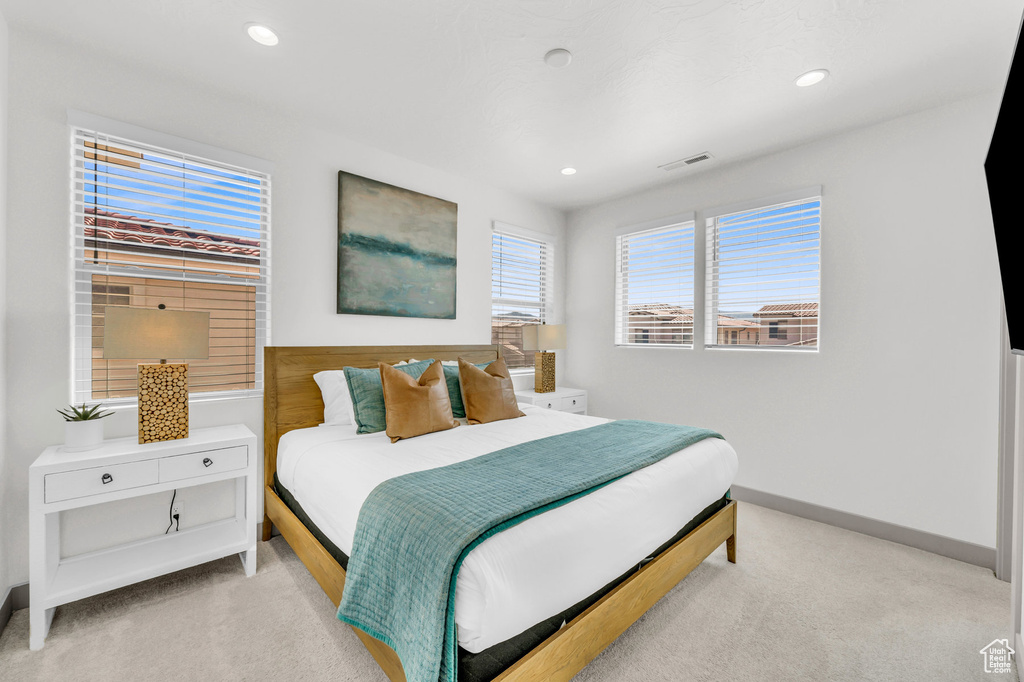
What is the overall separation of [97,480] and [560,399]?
3.21 meters

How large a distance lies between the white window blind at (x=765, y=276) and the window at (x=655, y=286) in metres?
0.22

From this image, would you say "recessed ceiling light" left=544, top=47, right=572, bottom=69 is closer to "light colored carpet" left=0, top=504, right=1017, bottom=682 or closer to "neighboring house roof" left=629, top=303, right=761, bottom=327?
"neighboring house roof" left=629, top=303, right=761, bottom=327

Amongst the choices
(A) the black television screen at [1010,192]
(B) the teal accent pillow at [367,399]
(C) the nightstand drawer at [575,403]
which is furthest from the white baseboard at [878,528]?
(B) the teal accent pillow at [367,399]

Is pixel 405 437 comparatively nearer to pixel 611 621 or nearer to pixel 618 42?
pixel 611 621

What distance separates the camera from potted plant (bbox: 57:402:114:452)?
6.40 feet

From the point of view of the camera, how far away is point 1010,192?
128 cm

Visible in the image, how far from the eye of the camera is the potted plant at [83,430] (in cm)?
195

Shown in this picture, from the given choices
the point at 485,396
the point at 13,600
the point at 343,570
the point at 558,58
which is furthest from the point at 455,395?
the point at 13,600

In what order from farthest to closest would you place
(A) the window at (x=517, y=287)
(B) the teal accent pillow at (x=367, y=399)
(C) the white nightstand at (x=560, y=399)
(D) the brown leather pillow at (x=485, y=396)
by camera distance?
(A) the window at (x=517, y=287)
(C) the white nightstand at (x=560, y=399)
(D) the brown leather pillow at (x=485, y=396)
(B) the teal accent pillow at (x=367, y=399)

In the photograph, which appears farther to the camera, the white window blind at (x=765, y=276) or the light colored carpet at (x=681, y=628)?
the white window blind at (x=765, y=276)

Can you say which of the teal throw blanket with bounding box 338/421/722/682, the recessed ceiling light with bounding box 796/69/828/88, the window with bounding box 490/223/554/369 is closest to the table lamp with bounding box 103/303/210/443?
the teal throw blanket with bounding box 338/421/722/682

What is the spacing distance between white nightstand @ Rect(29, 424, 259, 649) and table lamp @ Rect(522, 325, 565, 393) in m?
2.55

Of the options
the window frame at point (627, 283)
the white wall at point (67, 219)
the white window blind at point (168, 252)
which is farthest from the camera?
→ the window frame at point (627, 283)

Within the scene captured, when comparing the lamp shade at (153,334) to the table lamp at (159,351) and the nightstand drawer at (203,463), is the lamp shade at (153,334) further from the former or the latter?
the nightstand drawer at (203,463)
